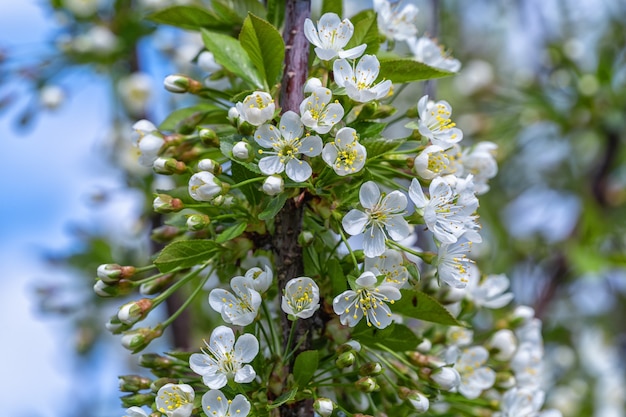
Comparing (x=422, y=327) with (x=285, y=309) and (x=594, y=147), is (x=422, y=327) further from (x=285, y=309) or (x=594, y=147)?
(x=594, y=147)

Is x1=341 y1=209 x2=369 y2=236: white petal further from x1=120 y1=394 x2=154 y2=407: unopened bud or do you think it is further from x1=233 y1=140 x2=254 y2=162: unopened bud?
x1=120 y1=394 x2=154 y2=407: unopened bud

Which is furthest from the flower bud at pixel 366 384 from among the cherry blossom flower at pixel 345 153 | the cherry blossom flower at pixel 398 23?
the cherry blossom flower at pixel 398 23

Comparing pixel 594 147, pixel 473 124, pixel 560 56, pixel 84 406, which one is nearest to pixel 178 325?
pixel 84 406

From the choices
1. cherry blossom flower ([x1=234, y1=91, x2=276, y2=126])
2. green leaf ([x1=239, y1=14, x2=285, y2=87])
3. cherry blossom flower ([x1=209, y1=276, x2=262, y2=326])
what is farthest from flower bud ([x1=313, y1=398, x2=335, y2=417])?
green leaf ([x1=239, y1=14, x2=285, y2=87])

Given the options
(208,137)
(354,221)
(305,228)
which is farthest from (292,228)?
(208,137)

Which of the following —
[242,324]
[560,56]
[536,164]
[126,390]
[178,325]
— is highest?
[242,324]

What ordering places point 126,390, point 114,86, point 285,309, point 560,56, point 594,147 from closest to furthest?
point 285,309 → point 126,390 → point 114,86 → point 560,56 → point 594,147

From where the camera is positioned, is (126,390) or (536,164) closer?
Result: (126,390)

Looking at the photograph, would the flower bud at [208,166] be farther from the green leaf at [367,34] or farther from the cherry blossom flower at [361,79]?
the green leaf at [367,34]
